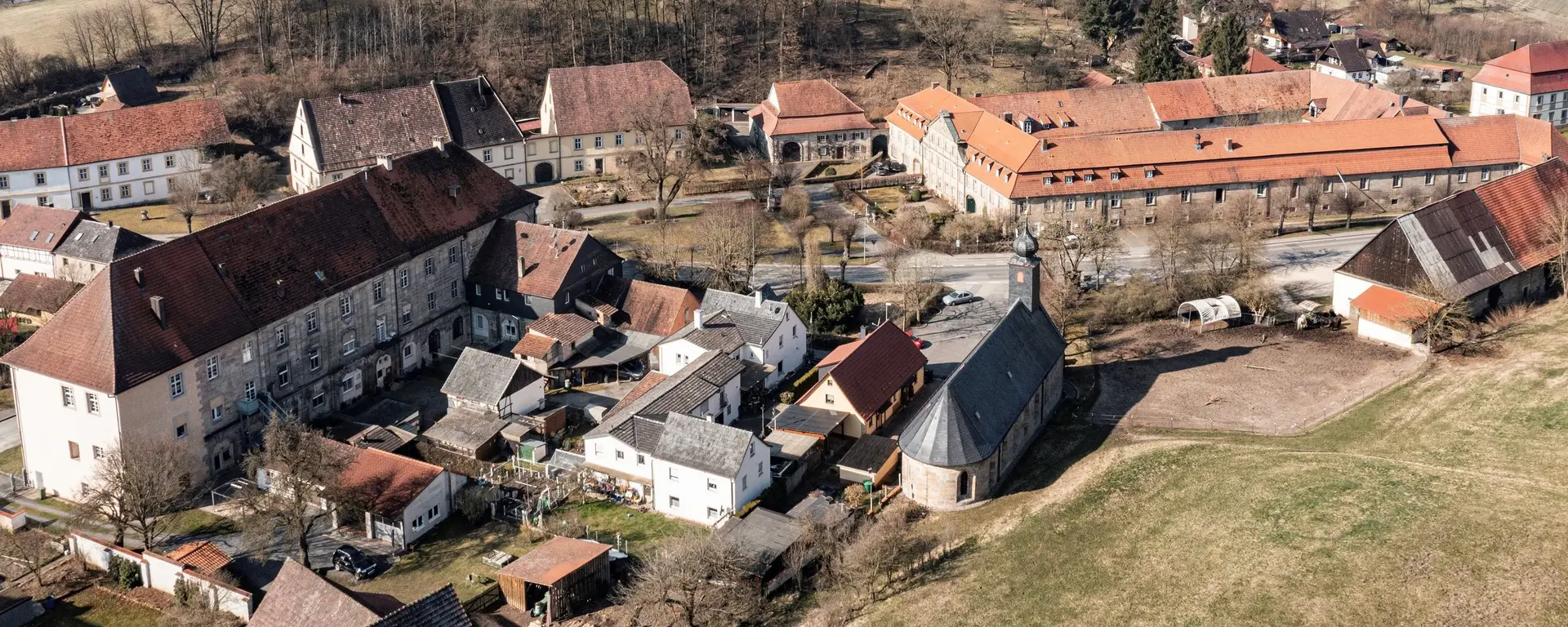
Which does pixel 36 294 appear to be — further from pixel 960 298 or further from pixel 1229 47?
pixel 1229 47

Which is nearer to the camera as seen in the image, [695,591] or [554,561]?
[695,591]

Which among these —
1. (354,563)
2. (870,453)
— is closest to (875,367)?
(870,453)

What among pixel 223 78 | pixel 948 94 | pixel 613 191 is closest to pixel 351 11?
pixel 223 78

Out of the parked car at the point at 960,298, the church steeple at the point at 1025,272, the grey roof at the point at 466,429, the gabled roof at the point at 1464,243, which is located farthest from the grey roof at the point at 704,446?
the gabled roof at the point at 1464,243

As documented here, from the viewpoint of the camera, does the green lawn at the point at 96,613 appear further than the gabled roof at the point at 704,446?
No

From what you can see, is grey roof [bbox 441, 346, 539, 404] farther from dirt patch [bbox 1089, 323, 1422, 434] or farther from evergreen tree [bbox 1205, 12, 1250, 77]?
evergreen tree [bbox 1205, 12, 1250, 77]

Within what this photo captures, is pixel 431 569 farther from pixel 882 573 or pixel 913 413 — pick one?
pixel 913 413

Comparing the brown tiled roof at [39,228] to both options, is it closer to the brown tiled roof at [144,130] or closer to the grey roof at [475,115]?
the brown tiled roof at [144,130]
